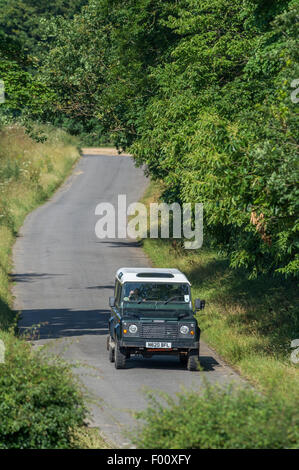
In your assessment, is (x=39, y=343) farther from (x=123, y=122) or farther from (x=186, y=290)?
(x=123, y=122)

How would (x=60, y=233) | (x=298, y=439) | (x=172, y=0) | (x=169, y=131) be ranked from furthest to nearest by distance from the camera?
(x=60, y=233)
(x=172, y=0)
(x=169, y=131)
(x=298, y=439)

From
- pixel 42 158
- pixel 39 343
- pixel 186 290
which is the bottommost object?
pixel 42 158

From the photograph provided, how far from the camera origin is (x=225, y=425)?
28.5ft

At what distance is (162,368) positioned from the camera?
18.1m

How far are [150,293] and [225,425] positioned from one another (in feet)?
31.0

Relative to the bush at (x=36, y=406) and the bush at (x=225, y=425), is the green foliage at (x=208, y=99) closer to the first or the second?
the bush at (x=36, y=406)

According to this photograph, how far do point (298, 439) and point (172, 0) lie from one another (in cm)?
2228

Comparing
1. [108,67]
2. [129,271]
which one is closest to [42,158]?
[108,67]

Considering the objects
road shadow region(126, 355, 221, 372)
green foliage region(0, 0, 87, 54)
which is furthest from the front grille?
green foliage region(0, 0, 87, 54)

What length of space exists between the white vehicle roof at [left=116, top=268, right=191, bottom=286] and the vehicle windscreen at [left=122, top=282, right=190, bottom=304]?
11 cm

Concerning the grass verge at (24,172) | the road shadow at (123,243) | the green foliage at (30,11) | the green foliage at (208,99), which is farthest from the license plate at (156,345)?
the green foliage at (30,11)

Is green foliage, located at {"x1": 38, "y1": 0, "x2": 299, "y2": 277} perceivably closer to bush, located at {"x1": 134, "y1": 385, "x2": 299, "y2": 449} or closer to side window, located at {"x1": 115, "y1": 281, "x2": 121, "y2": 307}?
side window, located at {"x1": 115, "y1": 281, "x2": 121, "y2": 307}

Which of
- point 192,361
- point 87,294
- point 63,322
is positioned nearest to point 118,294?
point 192,361

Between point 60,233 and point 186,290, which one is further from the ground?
point 186,290
